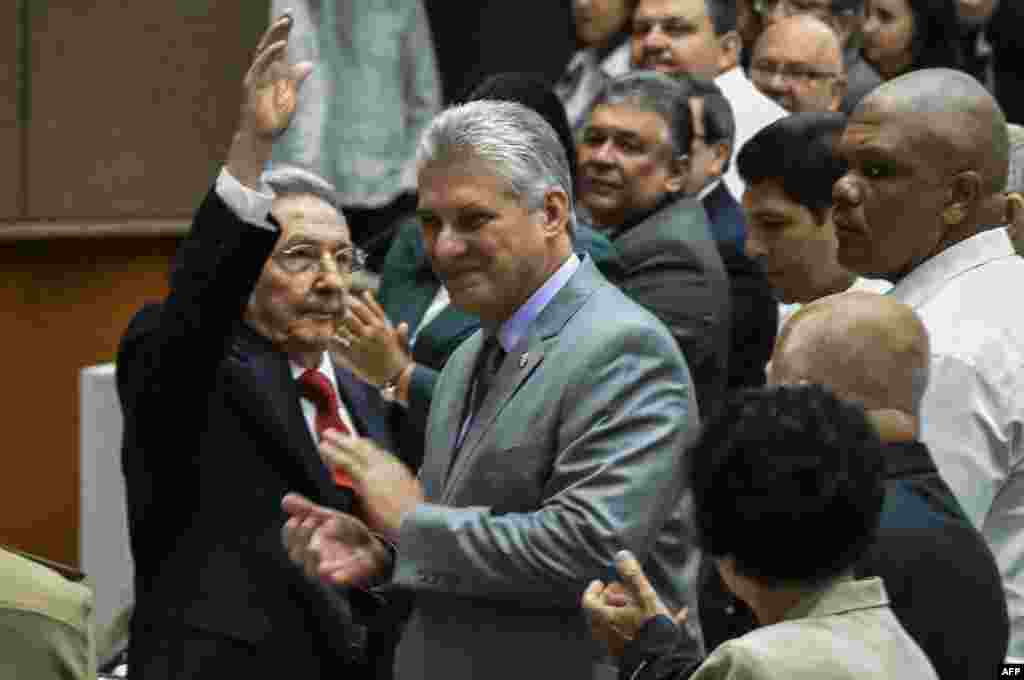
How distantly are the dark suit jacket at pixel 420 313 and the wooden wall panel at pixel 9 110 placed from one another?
1969 millimetres

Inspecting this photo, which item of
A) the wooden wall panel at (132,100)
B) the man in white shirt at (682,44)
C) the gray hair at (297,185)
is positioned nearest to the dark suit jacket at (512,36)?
the wooden wall panel at (132,100)

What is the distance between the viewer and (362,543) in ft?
11.8

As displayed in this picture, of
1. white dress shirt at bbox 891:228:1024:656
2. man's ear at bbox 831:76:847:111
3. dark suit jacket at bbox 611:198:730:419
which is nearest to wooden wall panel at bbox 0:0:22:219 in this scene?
dark suit jacket at bbox 611:198:730:419

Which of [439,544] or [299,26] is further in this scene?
[299,26]

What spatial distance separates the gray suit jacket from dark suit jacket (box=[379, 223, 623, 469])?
50 cm

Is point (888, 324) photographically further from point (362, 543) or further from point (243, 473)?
point (243, 473)

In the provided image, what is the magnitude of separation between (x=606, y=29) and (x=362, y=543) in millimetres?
4099

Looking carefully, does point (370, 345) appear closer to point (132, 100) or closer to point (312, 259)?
point (312, 259)

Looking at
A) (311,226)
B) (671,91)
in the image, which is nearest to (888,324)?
(311,226)

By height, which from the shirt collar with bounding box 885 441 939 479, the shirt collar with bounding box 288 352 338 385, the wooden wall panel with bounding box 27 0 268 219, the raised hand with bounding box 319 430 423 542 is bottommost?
the wooden wall panel with bounding box 27 0 268 219

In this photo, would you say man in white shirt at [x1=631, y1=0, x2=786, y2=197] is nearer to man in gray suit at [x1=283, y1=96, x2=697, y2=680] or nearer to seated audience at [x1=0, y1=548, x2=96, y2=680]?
man in gray suit at [x1=283, y1=96, x2=697, y2=680]

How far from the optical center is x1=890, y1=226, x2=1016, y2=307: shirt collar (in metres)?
3.80

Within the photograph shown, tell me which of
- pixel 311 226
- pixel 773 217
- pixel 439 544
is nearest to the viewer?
pixel 439 544

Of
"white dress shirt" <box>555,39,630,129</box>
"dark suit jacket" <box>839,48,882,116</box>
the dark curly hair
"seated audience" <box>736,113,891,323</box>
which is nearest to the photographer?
the dark curly hair
